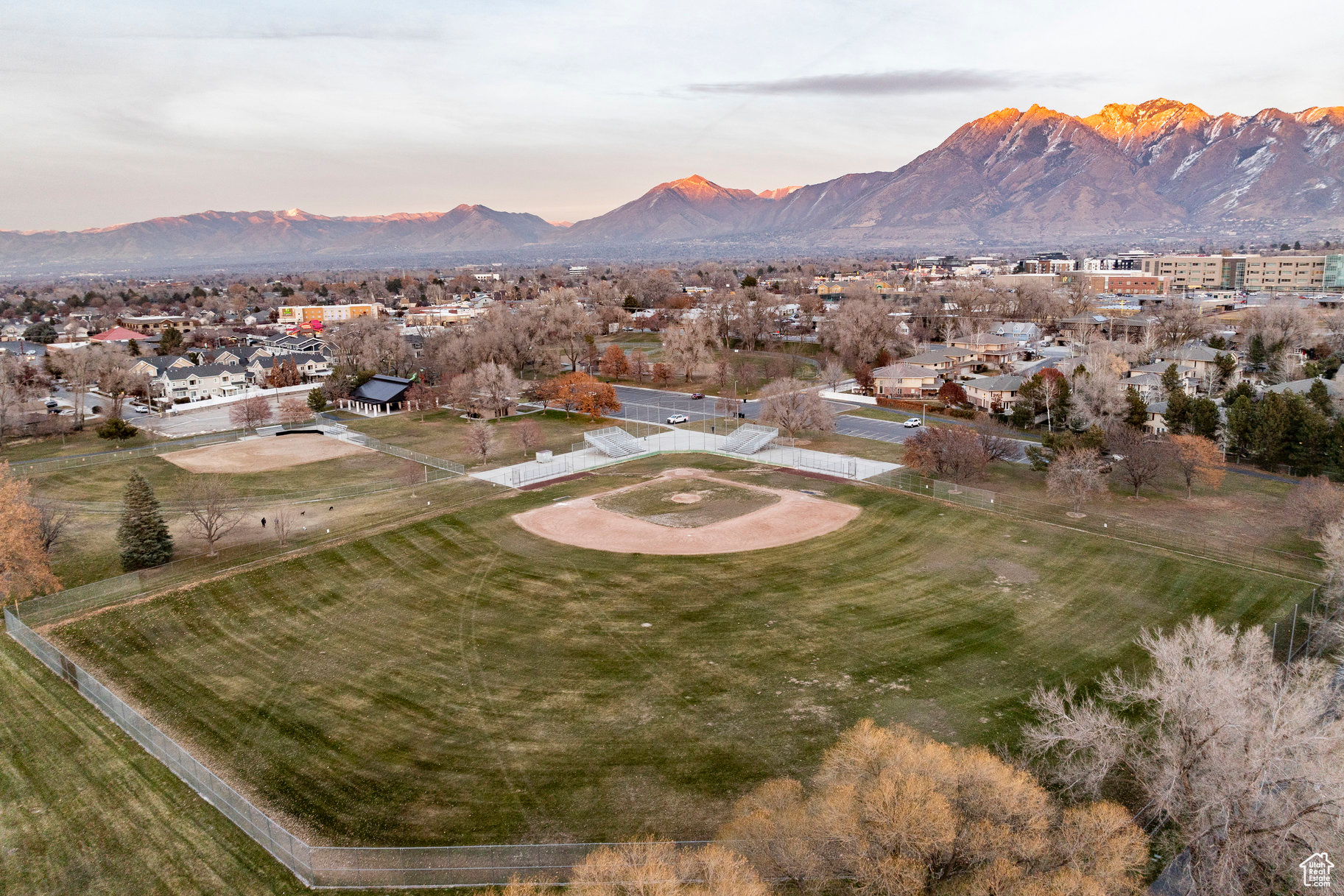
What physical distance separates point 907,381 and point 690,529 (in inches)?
1818

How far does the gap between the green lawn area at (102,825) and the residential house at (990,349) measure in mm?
87794

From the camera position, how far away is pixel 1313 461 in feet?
165

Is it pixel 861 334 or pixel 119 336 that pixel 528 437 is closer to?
pixel 861 334

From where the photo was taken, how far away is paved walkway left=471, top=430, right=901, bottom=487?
55.0 metres

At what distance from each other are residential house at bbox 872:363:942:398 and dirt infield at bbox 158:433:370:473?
51.7m

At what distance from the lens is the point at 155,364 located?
9281 centimetres

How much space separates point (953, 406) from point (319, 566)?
189 feet

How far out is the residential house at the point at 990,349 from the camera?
9231 cm

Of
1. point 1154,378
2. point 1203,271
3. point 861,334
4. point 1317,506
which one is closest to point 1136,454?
point 1317,506

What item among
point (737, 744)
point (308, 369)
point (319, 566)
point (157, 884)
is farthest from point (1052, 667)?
point (308, 369)

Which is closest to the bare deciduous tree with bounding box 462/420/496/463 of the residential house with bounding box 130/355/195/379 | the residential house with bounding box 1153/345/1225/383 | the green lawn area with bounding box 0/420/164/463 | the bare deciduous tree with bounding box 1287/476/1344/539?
the green lawn area with bounding box 0/420/164/463

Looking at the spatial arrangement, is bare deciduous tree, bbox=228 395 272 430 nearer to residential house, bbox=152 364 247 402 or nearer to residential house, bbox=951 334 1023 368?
residential house, bbox=152 364 247 402

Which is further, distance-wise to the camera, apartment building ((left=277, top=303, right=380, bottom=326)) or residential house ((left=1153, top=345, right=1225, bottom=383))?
apartment building ((left=277, top=303, right=380, bottom=326))

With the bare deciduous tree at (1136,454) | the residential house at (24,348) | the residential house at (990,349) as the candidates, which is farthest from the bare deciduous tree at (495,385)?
the residential house at (24,348)
